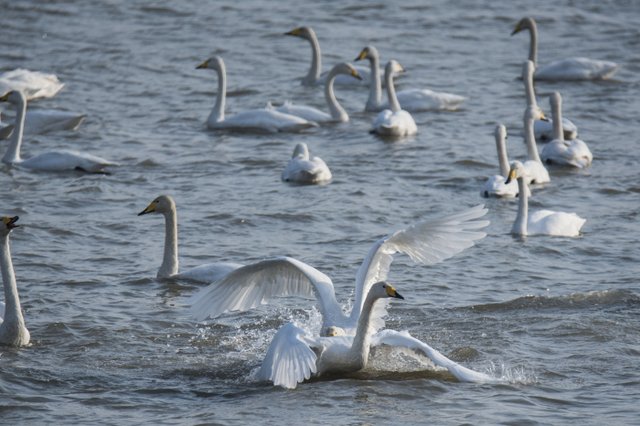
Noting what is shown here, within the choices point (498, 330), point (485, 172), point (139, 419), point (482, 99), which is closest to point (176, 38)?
point (482, 99)

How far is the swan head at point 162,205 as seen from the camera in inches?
456

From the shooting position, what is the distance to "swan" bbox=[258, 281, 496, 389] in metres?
8.18

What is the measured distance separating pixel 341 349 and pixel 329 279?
67cm

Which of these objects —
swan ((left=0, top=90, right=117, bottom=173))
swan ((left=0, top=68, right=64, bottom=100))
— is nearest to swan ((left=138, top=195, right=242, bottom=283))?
swan ((left=0, top=90, right=117, bottom=173))

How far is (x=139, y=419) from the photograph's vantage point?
816cm

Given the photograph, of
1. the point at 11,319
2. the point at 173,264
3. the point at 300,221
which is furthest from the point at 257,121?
the point at 11,319

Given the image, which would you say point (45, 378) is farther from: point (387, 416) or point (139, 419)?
point (387, 416)

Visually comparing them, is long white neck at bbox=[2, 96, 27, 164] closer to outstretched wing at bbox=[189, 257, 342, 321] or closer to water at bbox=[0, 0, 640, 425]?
water at bbox=[0, 0, 640, 425]

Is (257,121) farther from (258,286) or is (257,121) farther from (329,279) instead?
(329,279)

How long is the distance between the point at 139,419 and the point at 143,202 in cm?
575

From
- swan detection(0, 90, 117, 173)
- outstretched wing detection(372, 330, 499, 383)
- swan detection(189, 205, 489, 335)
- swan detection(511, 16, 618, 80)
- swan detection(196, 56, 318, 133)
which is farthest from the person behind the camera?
swan detection(511, 16, 618, 80)

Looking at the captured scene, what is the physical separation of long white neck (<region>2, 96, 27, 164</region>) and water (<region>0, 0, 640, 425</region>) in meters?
0.53

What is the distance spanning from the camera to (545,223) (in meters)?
12.7

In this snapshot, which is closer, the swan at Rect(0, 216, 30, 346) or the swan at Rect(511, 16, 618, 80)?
the swan at Rect(0, 216, 30, 346)
